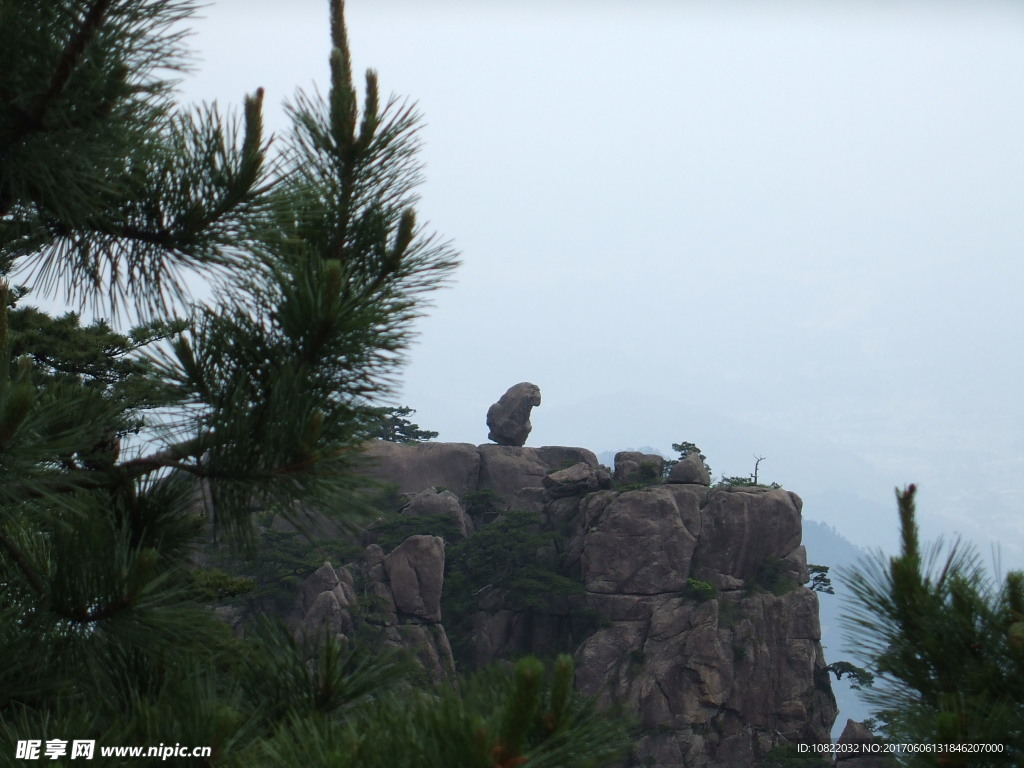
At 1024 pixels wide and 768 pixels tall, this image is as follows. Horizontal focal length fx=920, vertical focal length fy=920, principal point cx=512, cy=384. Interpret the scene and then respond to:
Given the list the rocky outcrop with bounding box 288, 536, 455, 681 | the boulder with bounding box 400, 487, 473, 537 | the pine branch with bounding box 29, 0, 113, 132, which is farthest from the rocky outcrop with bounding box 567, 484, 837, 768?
the pine branch with bounding box 29, 0, 113, 132

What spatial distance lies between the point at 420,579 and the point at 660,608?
6155mm

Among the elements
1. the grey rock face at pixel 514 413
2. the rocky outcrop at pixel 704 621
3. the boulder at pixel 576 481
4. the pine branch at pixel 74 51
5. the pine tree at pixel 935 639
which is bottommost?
the rocky outcrop at pixel 704 621

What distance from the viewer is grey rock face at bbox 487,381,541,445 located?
3000cm

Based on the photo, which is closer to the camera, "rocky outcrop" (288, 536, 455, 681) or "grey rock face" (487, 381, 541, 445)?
"rocky outcrop" (288, 536, 455, 681)

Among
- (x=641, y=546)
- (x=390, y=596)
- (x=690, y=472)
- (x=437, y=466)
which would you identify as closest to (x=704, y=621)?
(x=641, y=546)

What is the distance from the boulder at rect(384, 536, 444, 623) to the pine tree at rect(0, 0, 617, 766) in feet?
69.9

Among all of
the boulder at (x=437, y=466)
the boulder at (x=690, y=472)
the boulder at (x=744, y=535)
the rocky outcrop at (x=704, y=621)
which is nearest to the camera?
the rocky outcrop at (x=704, y=621)

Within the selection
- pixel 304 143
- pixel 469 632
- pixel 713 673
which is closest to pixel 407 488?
pixel 469 632

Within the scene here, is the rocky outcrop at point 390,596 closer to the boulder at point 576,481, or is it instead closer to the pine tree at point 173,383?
the boulder at point 576,481

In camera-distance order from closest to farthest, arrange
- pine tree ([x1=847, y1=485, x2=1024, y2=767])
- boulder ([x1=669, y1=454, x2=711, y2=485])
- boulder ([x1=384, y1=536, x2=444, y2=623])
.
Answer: pine tree ([x1=847, y1=485, x2=1024, y2=767]), boulder ([x1=384, y1=536, x2=444, y2=623]), boulder ([x1=669, y1=454, x2=711, y2=485])

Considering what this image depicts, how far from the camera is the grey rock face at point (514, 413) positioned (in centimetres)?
3000

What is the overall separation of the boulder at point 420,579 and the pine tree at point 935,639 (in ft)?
71.4

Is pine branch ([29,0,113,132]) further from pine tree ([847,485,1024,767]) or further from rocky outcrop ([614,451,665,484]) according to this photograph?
rocky outcrop ([614,451,665,484])

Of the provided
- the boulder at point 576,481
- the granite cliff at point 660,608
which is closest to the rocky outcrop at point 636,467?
the granite cliff at point 660,608
